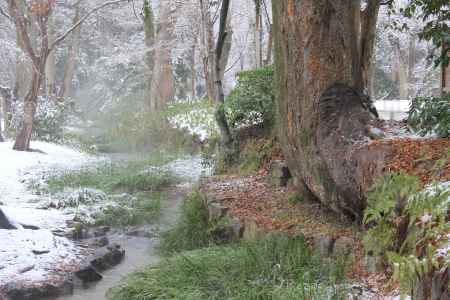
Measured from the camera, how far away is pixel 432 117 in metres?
5.25

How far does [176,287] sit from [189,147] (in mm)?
10253

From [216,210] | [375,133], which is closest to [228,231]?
[216,210]

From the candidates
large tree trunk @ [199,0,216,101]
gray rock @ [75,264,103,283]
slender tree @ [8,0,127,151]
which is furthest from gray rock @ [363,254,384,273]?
slender tree @ [8,0,127,151]

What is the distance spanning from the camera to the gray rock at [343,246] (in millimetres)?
4730

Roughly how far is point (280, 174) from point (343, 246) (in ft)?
8.10

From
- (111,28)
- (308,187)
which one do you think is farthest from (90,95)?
(308,187)

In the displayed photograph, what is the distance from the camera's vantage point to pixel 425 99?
5.75m

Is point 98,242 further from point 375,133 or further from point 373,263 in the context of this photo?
point 373,263

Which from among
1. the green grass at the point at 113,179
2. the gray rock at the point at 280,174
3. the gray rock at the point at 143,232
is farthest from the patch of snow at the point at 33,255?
the green grass at the point at 113,179

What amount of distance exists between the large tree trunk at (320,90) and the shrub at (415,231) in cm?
169

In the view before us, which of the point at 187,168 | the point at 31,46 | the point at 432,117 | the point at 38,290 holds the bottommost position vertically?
the point at 38,290

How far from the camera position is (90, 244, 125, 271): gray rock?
22.4ft

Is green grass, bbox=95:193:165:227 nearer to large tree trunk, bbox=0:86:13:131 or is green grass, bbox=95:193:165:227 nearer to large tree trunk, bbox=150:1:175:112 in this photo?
large tree trunk, bbox=0:86:13:131

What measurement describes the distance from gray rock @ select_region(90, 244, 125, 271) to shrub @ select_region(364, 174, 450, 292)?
396 centimetres
